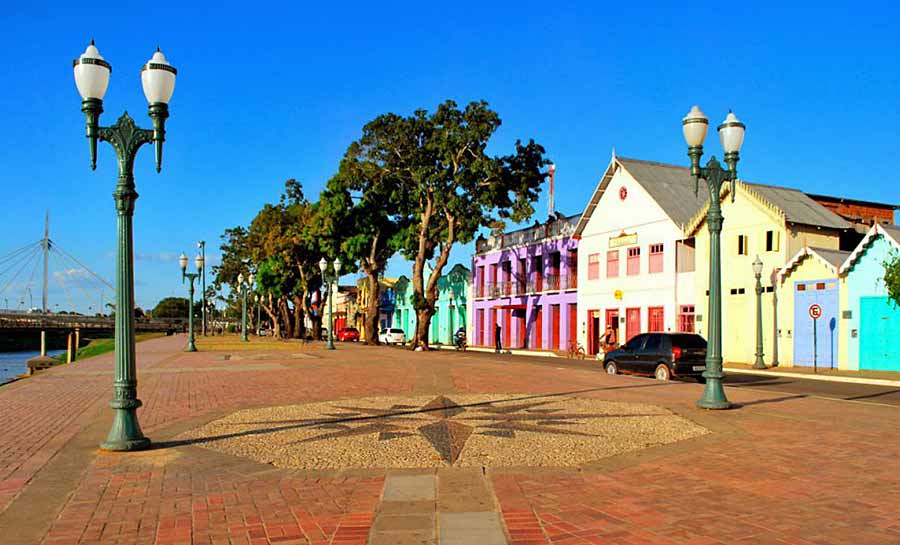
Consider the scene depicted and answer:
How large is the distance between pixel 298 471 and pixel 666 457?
4.07 meters

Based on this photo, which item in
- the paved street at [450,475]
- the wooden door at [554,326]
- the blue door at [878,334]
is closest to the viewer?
the paved street at [450,475]

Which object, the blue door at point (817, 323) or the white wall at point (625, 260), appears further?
the white wall at point (625, 260)

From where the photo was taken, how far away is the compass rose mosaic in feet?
27.3

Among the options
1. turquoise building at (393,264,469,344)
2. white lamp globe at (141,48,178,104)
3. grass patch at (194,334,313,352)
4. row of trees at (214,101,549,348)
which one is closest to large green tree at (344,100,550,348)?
row of trees at (214,101,549,348)

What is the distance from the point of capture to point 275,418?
11.4 meters

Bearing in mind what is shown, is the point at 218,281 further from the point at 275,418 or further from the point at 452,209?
the point at 275,418

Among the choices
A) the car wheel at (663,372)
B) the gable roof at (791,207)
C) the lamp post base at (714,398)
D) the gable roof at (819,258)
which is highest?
the gable roof at (791,207)

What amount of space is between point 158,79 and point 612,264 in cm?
3543

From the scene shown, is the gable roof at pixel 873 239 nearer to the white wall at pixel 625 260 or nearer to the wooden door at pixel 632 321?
the white wall at pixel 625 260

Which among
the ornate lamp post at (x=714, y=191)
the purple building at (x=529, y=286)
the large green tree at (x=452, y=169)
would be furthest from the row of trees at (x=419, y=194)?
the ornate lamp post at (x=714, y=191)

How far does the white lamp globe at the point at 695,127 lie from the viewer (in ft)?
39.6

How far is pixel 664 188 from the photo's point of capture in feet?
133

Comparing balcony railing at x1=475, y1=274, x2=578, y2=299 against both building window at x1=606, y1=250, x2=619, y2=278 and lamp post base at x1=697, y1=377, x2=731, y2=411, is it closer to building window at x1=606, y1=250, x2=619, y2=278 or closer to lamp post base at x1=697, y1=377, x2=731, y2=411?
building window at x1=606, y1=250, x2=619, y2=278

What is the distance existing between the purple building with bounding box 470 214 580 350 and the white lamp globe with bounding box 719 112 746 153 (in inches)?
1327
